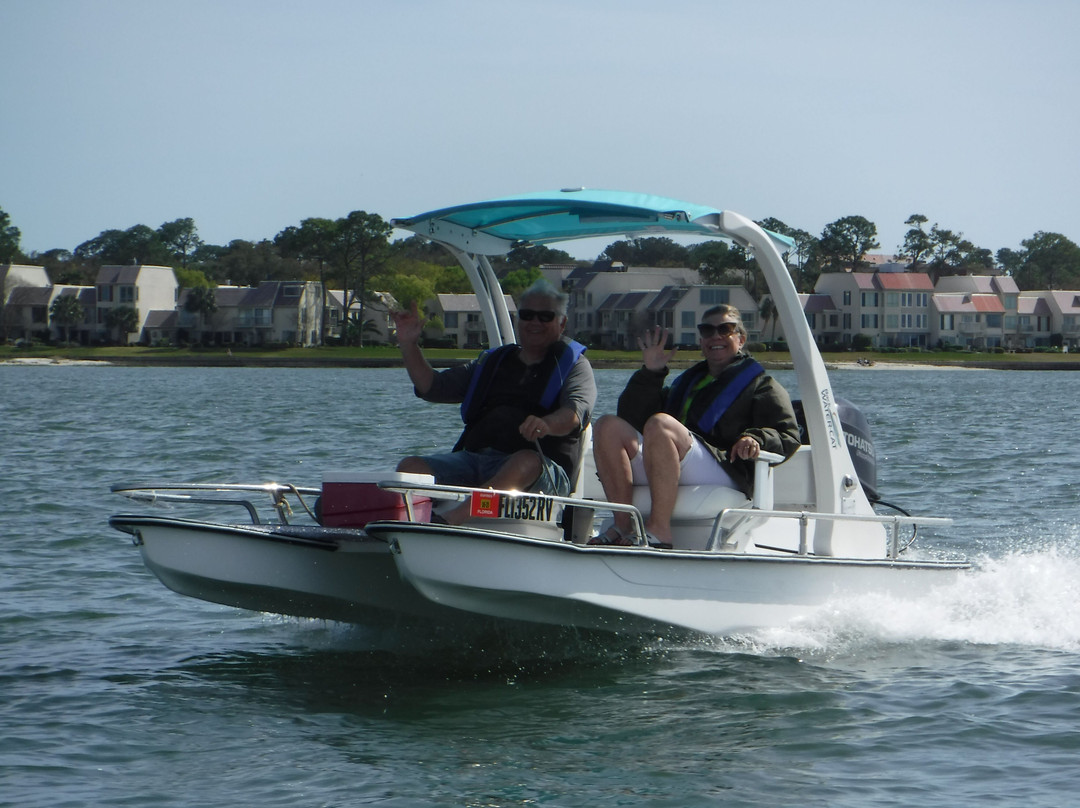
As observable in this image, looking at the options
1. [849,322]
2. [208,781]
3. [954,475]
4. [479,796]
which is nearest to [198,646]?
[208,781]

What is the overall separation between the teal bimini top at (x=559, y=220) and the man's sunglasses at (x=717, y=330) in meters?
0.52

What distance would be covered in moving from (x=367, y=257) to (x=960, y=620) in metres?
96.5

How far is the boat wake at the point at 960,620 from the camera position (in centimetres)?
769

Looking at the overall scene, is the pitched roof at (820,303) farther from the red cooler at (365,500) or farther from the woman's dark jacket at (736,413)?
the red cooler at (365,500)

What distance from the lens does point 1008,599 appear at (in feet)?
30.2

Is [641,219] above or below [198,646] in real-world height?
above

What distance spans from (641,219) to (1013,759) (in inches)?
121

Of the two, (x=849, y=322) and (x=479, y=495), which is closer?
(x=479, y=495)

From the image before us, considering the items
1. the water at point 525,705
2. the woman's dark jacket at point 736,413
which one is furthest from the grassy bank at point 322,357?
the woman's dark jacket at point 736,413

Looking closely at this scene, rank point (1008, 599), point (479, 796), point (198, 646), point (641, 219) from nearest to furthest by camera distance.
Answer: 1. point (479, 796)
2. point (641, 219)
3. point (198, 646)
4. point (1008, 599)

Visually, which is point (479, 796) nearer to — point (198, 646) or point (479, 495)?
point (479, 495)

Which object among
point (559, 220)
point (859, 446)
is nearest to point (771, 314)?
point (859, 446)

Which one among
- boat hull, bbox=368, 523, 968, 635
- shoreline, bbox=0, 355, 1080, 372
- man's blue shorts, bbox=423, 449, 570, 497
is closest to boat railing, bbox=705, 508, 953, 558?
boat hull, bbox=368, 523, 968, 635

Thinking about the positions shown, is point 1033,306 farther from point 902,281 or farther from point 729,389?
point 729,389
